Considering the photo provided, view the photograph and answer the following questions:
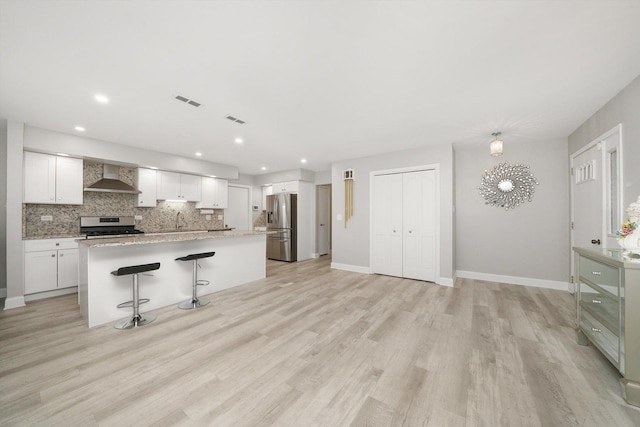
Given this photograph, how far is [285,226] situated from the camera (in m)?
6.52

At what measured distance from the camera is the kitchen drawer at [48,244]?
3475mm

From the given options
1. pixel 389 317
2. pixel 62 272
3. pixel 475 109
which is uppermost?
pixel 475 109

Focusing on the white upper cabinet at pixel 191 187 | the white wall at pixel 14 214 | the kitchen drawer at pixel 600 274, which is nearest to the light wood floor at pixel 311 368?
the white wall at pixel 14 214

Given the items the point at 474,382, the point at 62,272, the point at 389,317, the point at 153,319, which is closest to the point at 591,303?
the point at 474,382

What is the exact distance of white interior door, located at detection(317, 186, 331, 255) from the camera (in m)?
7.28

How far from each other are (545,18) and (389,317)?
3.01m

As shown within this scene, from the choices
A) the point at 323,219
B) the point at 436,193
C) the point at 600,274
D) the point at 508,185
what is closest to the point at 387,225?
the point at 436,193

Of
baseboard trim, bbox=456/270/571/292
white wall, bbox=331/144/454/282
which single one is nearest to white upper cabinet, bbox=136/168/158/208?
white wall, bbox=331/144/454/282

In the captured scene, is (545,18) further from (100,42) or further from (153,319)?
(153,319)

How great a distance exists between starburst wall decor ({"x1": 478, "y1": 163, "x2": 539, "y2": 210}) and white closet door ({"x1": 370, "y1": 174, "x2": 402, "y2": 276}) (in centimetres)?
161

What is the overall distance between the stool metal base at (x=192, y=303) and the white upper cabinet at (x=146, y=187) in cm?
274

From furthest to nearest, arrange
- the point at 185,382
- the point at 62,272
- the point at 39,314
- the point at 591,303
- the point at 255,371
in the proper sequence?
the point at 62,272
the point at 39,314
the point at 591,303
the point at 255,371
the point at 185,382

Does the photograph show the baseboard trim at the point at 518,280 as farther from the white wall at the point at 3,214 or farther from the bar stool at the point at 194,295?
the white wall at the point at 3,214

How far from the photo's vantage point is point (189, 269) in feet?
11.5
